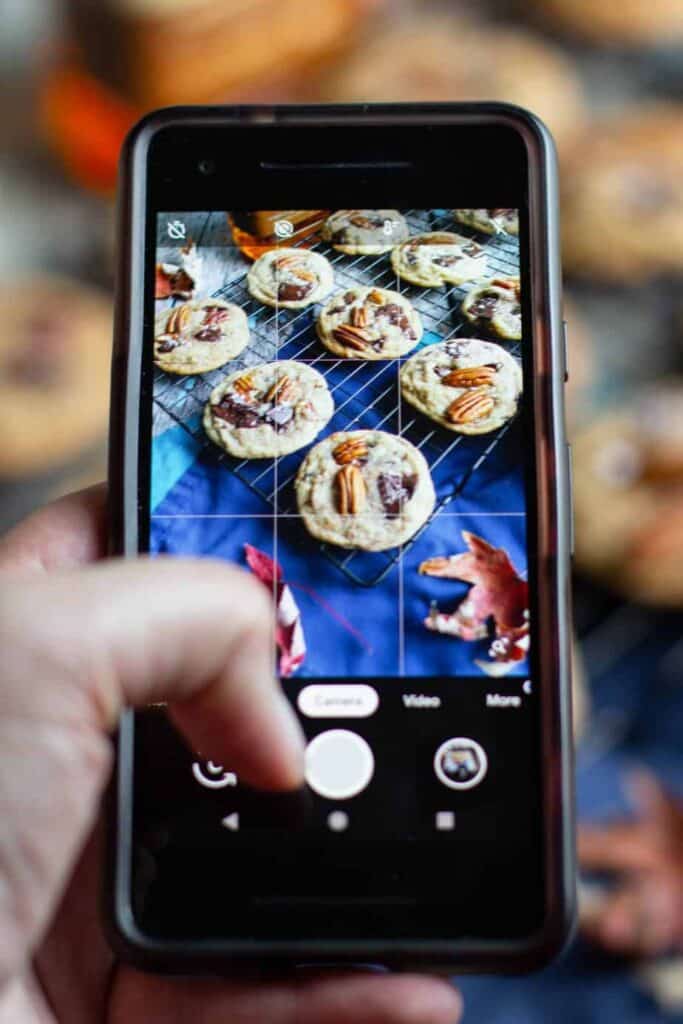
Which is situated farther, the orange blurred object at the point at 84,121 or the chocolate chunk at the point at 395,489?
the orange blurred object at the point at 84,121

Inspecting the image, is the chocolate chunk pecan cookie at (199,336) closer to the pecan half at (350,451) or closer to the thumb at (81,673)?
the pecan half at (350,451)

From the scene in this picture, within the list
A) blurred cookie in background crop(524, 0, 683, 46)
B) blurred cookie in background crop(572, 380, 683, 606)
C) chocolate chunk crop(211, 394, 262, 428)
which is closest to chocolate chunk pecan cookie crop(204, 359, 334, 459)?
chocolate chunk crop(211, 394, 262, 428)

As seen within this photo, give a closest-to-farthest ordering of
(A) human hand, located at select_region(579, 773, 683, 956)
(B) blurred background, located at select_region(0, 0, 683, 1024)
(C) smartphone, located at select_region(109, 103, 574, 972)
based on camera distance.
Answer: (C) smartphone, located at select_region(109, 103, 574, 972) < (A) human hand, located at select_region(579, 773, 683, 956) < (B) blurred background, located at select_region(0, 0, 683, 1024)

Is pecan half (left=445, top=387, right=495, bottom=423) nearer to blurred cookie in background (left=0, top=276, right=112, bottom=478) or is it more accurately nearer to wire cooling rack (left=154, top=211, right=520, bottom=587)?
wire cooling rack (left=154, top=211, right=520, bottom=587)

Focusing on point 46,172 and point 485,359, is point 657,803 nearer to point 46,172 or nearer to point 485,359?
point 485,359

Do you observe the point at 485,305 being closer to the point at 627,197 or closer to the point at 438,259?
the point at 438,259

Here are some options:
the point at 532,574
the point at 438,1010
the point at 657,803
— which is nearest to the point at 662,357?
the point at 657,803

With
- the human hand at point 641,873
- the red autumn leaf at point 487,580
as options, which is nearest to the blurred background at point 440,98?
the human hand at point 641,873
